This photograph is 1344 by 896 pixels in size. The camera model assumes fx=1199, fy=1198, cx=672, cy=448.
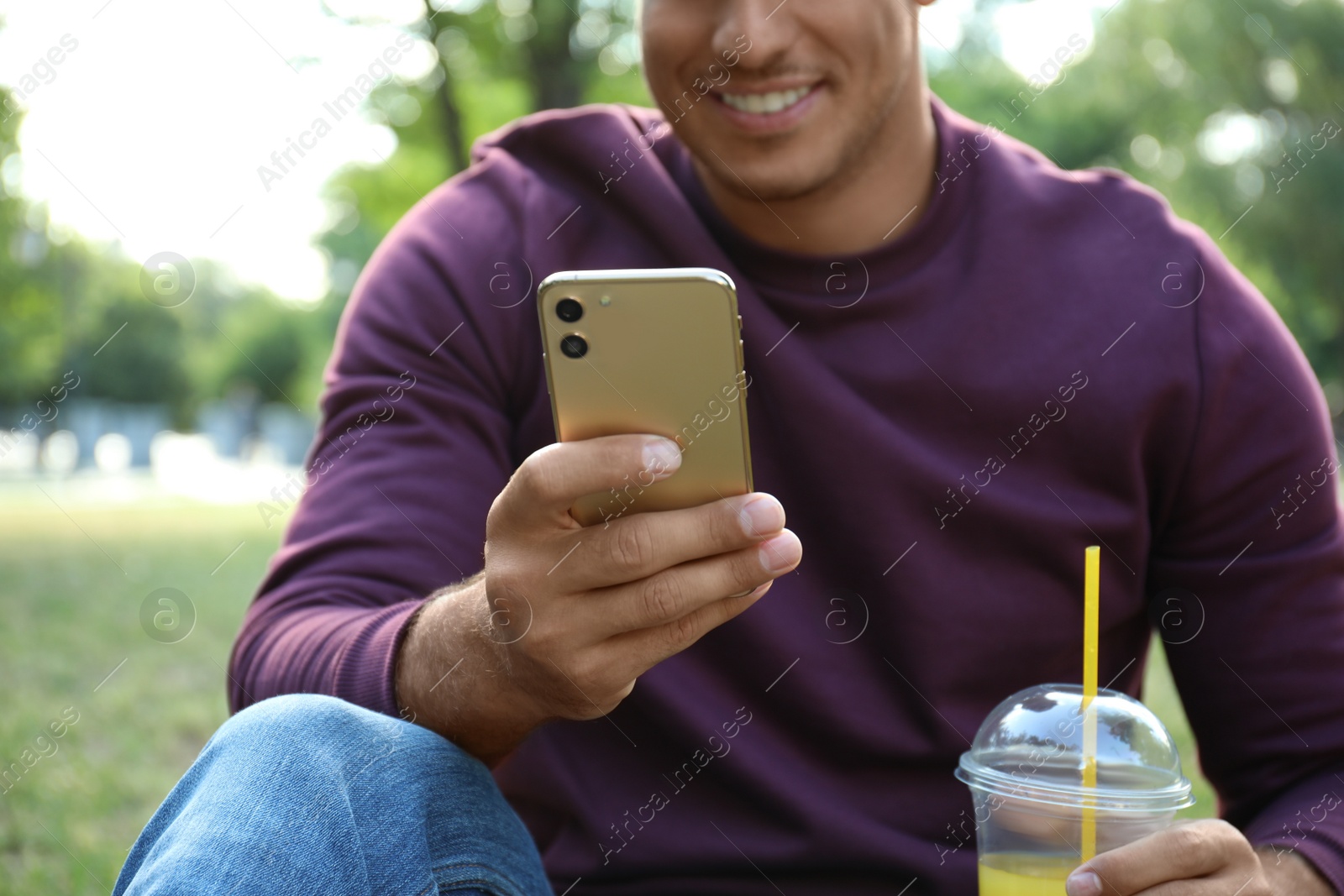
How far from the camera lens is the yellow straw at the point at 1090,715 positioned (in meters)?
1.53

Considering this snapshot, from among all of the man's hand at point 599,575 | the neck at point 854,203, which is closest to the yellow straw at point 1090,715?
the man's hand at point 599,575

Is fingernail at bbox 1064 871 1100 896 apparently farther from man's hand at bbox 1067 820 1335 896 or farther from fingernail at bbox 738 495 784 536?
fingernail at bbox 738 495 784 536

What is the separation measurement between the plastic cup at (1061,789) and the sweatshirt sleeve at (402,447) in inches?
34.5

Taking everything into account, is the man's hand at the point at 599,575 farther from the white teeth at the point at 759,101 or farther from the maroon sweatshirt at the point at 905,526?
the white teeth at the point at 759,101

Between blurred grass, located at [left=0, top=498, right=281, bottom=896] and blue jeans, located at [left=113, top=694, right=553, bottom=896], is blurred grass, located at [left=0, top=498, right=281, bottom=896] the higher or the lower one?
the lower one

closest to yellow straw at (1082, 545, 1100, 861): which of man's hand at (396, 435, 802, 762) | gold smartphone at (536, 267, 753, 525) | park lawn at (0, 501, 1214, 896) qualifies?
man's hand at (396, 435, 802, 762)

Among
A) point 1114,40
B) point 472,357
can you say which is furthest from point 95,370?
point 472,357

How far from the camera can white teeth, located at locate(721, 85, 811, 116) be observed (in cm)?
229

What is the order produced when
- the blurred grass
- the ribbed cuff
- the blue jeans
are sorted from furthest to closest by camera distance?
1. the blurred grass
2. the ribbed cuff
3. the blue jeans

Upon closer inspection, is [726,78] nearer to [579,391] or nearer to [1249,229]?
[579,391]

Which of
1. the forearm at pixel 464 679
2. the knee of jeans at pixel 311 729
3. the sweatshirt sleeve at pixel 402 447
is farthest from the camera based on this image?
the sweatshirt sleeve at pixel 402 447

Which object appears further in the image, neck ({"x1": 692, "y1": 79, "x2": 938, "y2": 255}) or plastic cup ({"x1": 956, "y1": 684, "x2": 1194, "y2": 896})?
neck ({"x1": 692, "y1": 79, "x2": 938, "y2": 255})

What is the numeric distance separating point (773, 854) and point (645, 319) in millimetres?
1035

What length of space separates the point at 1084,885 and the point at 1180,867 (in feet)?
0.52
